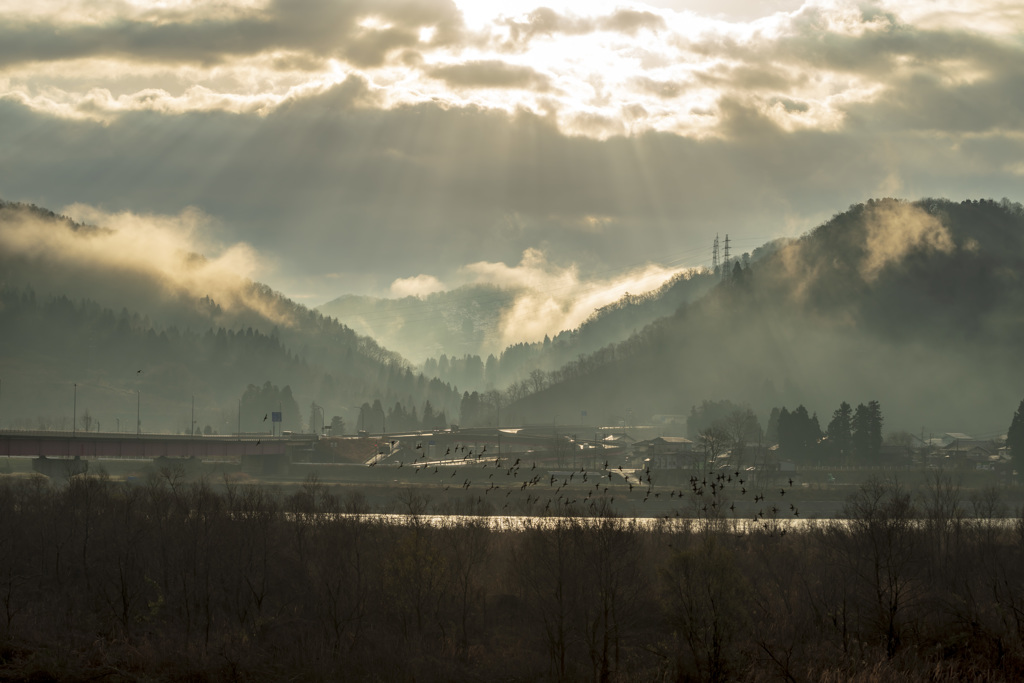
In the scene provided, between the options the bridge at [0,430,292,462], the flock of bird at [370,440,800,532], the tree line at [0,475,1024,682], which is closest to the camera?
the tree line at [0,475,1024,682]

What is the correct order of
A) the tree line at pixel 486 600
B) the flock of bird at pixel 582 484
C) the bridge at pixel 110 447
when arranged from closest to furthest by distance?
the tree line at pixel 486 600 < the flock of bird at pixel 582 484 < the bridge at pixel 110 447

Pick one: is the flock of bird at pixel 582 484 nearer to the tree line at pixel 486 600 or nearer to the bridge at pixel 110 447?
the bridge at pixel 110 447

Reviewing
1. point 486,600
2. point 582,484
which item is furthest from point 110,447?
point 486,600

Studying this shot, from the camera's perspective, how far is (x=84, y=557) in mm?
85125

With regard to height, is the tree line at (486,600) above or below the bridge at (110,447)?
below

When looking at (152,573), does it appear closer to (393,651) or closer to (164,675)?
(393,651)

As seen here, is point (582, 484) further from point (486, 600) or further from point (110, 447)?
point (486, 600)

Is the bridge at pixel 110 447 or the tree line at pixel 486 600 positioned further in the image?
the bridge at pixel 110 447

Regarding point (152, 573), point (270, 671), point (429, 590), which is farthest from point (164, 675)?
point (152, 573)

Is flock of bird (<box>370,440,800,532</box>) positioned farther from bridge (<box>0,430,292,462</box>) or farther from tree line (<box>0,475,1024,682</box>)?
tree line (<box>0,475,1024,682</box>)

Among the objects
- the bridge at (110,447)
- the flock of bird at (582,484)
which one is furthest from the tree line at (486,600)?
the bridge at (110,447)

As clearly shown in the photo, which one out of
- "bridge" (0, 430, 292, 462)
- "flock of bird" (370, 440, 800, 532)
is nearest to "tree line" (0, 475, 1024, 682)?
"flock of bird" (370, 440, 800, 532)

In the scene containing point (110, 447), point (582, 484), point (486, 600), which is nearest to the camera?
point (486, 600)

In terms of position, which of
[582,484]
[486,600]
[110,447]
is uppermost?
[110,447]
